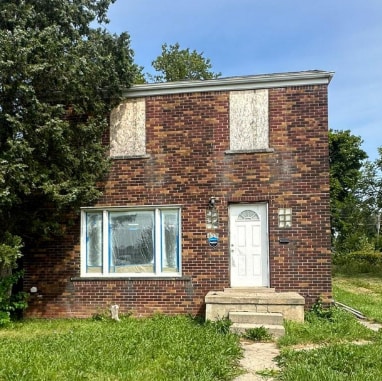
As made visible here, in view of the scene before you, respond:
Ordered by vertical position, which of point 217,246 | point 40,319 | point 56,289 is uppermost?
point 217,246

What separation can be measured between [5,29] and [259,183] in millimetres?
5564

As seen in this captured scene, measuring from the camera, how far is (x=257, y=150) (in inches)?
359

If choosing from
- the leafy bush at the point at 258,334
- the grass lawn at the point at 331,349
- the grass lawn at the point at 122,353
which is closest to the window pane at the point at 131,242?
the grass lawn at the point at 122,353

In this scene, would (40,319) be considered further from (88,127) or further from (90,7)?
(90,7)

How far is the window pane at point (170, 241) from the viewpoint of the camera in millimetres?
9352

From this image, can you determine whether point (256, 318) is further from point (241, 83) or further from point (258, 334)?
point (241, 83)

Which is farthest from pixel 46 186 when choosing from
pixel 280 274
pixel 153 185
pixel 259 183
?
pixel 280 274

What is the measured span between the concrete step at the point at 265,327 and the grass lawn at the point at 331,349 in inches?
5.4

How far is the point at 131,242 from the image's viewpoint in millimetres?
9555

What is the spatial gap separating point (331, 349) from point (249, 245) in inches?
133

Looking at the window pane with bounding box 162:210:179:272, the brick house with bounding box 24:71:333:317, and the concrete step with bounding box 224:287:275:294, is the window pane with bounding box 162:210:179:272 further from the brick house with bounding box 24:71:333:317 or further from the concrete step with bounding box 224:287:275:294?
the concrete step with bounding box 224:287:275:294

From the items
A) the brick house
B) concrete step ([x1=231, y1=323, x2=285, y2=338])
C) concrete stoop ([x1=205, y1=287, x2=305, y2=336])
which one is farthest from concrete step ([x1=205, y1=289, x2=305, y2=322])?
the brick house

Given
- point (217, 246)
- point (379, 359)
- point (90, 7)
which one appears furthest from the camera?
point (217, 246)

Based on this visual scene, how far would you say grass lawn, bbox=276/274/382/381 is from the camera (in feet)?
16.7
